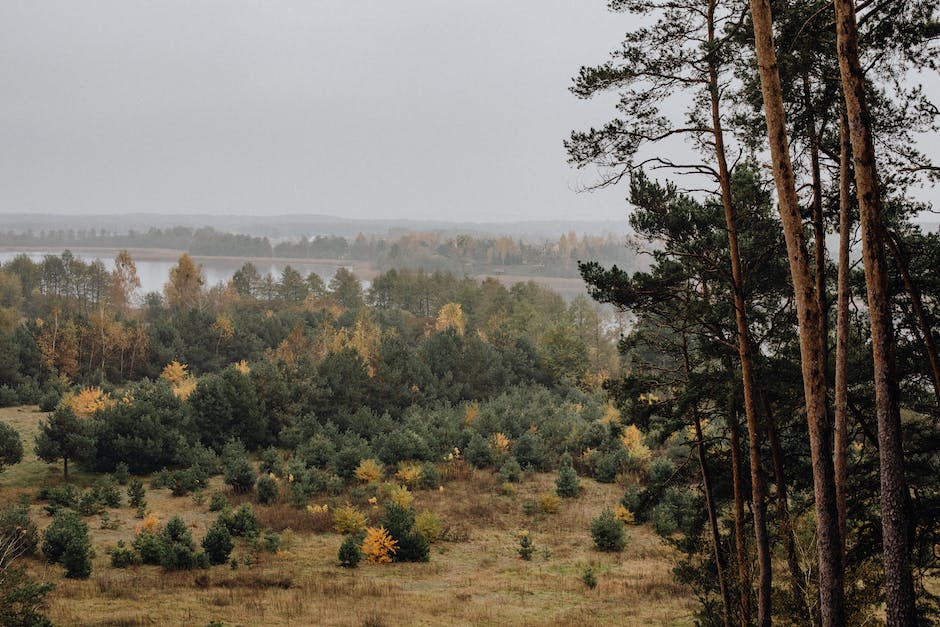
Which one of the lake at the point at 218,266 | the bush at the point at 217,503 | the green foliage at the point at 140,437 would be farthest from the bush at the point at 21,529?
A: the lake at the point at 218,266

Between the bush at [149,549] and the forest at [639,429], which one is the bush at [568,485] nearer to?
the forest at [639,429]

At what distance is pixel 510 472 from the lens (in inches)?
1176

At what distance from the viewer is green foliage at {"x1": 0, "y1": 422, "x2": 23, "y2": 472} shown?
2422 cm

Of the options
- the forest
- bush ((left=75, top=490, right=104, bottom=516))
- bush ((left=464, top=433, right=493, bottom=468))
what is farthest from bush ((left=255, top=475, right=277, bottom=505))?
bush ((left=464, top=433, right=493, bottom=468))

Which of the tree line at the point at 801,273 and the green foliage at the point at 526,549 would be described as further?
the green foliage at the point at 526,549

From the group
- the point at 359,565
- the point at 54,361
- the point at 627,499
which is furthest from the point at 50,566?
the point at 54,361

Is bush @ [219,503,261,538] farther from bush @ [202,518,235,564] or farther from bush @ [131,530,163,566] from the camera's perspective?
bush @ [131,530,163,566]

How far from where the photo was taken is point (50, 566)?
1681cm

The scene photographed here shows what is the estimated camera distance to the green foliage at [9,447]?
24.2 metres

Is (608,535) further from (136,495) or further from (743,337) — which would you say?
(136,495)

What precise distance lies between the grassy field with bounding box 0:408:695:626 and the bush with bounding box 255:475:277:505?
895 mm

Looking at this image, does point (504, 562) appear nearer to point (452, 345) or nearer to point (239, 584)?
point (239, 584)

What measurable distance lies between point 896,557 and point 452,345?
3987 centimetres

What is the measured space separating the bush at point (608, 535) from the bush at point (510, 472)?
332 inches
